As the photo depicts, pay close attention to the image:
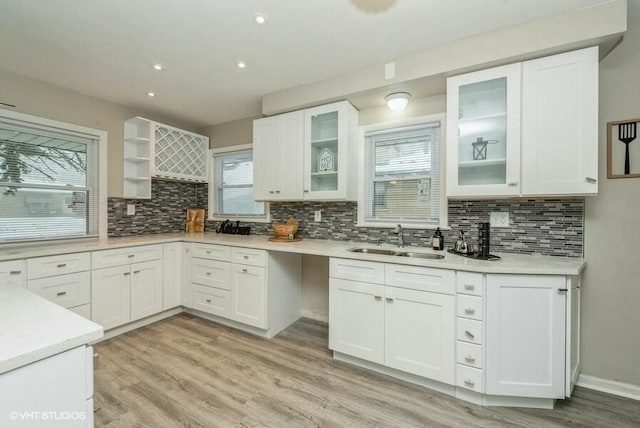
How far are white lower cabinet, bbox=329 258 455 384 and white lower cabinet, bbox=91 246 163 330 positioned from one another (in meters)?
1.97

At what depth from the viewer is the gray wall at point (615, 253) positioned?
1.91 metres

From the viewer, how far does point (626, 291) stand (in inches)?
76.3

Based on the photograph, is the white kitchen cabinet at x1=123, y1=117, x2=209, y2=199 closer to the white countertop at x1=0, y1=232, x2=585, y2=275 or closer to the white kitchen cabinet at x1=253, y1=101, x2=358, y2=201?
the white countertop at x1=0, y1=232, x2=585, y2=275

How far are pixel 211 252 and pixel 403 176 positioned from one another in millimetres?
2119

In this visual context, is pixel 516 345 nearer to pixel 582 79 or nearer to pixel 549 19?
pixel 582 79

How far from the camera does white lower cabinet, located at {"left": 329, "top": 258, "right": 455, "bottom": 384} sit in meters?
1.94

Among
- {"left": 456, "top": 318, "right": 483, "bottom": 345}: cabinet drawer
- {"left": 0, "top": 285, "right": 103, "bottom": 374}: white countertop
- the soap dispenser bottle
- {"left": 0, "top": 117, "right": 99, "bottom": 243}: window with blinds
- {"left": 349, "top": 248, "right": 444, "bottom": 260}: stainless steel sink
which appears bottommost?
{"left": 456, "top": 318, "right": 483, "bottom": 345}: cabinet drawer

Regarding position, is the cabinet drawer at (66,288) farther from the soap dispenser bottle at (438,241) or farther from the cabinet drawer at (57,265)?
the soap dispenser bottle at (438,241)

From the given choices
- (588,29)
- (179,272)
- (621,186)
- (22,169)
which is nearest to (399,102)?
(588,29)

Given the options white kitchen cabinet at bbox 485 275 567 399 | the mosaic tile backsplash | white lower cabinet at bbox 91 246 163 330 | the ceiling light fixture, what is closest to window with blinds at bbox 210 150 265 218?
the mosaic tile backsplash

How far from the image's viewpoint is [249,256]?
2828 millimetres

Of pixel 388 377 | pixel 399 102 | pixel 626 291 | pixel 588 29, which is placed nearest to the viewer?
pixel 588 29

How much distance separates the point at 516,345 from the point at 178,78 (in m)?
3.37

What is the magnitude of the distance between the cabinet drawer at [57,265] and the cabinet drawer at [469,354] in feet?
10.1
